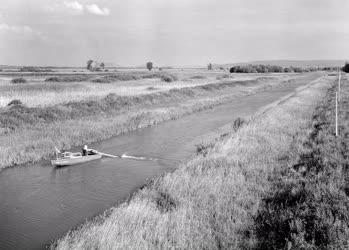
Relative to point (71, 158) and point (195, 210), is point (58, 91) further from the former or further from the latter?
point (195, 210)

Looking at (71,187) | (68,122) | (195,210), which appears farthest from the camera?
(68,122)

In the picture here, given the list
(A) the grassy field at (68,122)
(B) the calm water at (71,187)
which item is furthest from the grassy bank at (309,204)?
(A) the grassy field at (68,122)

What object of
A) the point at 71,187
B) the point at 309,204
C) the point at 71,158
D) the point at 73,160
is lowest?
the point at 71,187

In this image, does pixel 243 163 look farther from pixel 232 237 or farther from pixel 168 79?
pixel 168 79

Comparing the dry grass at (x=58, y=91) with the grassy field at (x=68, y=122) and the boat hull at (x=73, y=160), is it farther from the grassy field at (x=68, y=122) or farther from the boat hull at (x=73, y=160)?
the boat hull at (x=73, y=160)

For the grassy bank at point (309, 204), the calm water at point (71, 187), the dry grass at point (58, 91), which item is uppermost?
the dry grass at point (58, 91)

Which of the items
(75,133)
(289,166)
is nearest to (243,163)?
(289,166)

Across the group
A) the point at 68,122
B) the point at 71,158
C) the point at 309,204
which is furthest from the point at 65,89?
the point at 309,204
